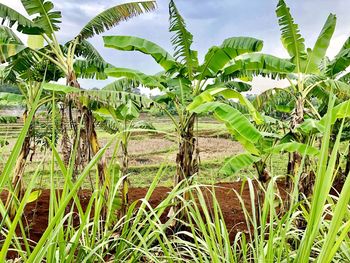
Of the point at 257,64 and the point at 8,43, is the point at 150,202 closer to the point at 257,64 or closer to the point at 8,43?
the point at 257,64

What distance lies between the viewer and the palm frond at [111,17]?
3805mm

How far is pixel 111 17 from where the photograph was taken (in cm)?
386

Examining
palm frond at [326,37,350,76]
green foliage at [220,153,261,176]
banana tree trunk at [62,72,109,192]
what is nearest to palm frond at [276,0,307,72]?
palm frond at [326,37,350,76]

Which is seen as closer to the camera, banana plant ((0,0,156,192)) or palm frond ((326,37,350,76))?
banana plant ((0,0,156,192))

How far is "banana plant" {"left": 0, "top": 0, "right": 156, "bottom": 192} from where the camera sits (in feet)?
10.9

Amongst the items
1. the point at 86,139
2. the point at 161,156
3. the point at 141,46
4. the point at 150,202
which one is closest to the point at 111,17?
the point at 141,46

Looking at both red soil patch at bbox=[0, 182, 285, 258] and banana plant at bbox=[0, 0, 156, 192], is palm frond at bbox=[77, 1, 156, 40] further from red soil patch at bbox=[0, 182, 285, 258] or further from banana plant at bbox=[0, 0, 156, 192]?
red soil patch at bbox=[0, 182, 285, 258]

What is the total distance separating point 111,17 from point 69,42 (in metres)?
0.48

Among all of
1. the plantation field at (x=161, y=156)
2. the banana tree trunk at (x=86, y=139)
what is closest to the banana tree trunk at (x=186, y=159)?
the banana tree trunk at (x=86, y=139)

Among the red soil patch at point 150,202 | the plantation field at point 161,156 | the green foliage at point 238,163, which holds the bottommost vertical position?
the red soil patch at point 150,202

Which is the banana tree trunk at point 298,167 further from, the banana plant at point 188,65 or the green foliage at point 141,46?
the green foliage at point 141,46

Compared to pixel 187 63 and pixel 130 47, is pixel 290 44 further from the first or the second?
pixel 130 47

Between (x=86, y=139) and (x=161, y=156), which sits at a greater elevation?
(x=86, y=139)

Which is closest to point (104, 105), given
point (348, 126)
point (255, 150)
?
point (255, 150)
